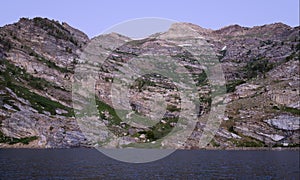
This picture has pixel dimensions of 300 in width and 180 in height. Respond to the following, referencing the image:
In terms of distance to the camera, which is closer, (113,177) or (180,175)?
(113,177)

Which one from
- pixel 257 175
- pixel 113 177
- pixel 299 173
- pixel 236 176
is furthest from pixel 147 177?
pixel 299 173

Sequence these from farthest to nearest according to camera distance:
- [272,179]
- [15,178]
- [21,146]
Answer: [21,146] → [272,179] → [15,178]

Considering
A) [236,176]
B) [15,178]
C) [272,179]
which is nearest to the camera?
[15,178]

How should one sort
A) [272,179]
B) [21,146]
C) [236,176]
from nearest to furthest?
[272,179], [236,176], [21,146]

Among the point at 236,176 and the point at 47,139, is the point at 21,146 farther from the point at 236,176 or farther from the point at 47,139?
the point at 236,176

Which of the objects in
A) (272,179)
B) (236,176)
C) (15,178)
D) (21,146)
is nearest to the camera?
(15,178)

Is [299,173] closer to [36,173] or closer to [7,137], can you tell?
[36,173]

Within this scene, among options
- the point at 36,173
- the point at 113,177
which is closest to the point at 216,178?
the point at 113,177

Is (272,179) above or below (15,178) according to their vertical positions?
below

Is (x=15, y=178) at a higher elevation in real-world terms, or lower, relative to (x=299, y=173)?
higher
